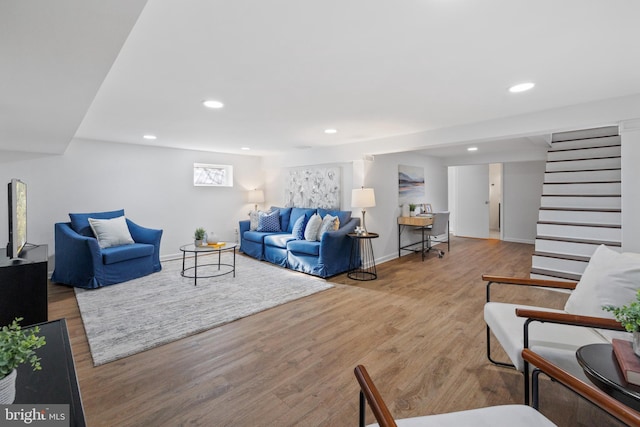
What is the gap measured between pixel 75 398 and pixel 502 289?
Answer: 4.18 meters

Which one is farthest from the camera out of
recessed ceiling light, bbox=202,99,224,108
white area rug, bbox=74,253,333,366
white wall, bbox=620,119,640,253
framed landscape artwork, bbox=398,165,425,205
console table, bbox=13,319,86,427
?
framed landscape artwork, bbox=398,165,425,205

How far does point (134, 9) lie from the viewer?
1.07 meters

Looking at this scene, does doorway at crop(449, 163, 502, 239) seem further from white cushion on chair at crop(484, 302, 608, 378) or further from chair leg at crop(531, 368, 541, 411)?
chair leg at crop(531, 368, 541, 411)

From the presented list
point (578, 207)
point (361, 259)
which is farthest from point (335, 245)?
point (578, 207)

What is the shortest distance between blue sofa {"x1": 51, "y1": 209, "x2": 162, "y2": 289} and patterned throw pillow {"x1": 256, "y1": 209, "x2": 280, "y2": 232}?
6.22 ft

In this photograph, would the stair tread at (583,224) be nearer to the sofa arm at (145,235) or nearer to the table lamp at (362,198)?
the table lamp at (362,198)

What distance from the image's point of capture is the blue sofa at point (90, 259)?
3.67 meters

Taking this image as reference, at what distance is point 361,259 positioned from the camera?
4836 mm

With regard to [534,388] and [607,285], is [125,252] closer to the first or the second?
[534,388]

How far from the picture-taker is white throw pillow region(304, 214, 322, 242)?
181 inches

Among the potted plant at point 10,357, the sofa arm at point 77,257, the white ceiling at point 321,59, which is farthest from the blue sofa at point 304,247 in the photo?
the potted plant at point 10,357

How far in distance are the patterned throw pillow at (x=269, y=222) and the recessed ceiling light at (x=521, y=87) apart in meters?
4.17

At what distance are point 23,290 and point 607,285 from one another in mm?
3994

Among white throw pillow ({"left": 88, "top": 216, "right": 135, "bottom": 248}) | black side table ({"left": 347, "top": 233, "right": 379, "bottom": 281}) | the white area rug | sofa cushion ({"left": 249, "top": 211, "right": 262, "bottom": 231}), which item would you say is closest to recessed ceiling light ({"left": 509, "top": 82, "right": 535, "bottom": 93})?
black side table ({"left": 347, "top": 233, "right": 379, "bottom": 281})
